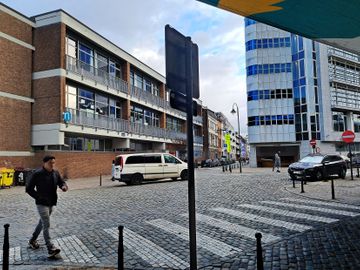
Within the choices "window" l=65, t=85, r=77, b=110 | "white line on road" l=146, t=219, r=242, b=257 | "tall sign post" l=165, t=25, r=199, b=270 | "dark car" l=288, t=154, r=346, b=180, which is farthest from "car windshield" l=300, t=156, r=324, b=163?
"window" l=65, t=85, r=77, b=110

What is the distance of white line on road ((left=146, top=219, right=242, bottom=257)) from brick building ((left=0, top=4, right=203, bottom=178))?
19.3 metres

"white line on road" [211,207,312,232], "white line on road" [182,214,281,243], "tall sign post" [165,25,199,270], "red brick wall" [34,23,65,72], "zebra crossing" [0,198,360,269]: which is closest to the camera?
"tall sign post" [165,25,199,270]

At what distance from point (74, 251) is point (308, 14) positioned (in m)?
6.85

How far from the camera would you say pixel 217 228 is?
7.71m

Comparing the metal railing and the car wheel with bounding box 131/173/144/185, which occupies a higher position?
the metal railing

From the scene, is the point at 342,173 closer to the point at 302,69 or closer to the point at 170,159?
the point at 170,159

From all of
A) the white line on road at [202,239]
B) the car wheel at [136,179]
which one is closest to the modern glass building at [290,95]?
the car wheel at [136,179]

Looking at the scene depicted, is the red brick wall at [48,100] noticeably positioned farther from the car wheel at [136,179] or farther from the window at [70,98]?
the car wheel at [136,179]

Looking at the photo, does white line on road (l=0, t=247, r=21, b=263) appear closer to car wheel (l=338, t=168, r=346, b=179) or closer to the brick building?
the brick building

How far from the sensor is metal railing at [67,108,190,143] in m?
27.5

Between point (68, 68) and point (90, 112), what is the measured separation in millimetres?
4929

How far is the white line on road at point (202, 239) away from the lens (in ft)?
19.6

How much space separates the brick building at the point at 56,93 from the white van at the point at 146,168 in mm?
7852

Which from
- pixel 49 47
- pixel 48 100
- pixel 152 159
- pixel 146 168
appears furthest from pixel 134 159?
pixel 49 47
